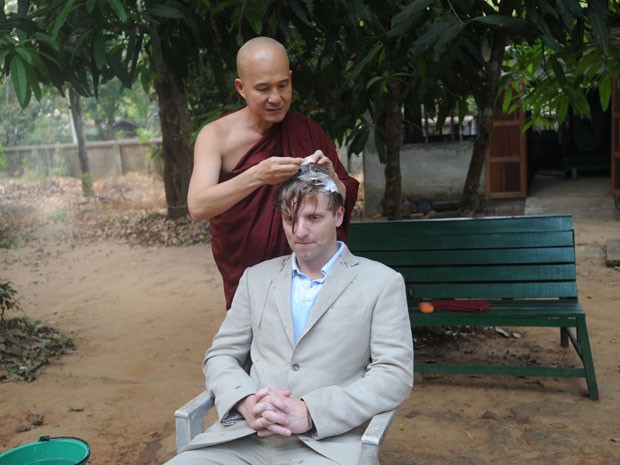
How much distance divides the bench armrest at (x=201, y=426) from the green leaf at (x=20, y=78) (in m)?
1.60

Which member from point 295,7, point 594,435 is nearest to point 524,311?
point 594,435

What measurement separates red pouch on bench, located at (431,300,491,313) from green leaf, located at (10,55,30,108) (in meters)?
2.52

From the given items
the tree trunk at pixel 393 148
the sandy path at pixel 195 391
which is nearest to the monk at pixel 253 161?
the sandy path at pixel 195 391

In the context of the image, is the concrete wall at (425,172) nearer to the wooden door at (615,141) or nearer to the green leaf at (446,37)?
the wooden door at (615,141)

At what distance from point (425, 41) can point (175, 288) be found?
5222 mm

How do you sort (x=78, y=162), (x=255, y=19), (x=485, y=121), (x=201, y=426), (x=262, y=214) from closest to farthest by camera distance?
(x=201, y=426)
(x=262, y=214)
(x=255, y=19)
(x=485, y=121)
(x=78, y=162)

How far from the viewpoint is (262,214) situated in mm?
2562

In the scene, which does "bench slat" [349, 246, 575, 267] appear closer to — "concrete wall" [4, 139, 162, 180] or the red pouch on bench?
the red pouch on bench

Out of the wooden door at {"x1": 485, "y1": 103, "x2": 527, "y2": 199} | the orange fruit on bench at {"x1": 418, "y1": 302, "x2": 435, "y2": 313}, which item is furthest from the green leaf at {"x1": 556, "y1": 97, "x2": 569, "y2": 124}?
the wooden door at {"x1": 485, "y1": 103, "x2": 527, "y2": 199}

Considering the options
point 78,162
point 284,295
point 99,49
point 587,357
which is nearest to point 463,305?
point 587,357

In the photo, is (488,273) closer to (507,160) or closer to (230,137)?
(230,137)

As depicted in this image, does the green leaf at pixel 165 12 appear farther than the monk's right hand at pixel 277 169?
Yes

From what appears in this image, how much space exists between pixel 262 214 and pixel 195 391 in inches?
81.7

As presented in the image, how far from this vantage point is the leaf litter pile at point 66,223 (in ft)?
16.9
